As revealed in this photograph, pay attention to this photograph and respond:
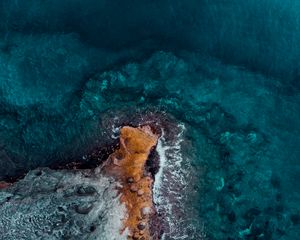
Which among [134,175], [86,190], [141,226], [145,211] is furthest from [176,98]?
[141,226]

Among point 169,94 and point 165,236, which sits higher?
point 169,94

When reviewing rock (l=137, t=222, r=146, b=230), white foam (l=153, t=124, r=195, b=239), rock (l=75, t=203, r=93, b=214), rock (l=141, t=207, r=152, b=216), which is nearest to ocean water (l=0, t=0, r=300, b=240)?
white foam (l=153, t=124, r=195, b=239)

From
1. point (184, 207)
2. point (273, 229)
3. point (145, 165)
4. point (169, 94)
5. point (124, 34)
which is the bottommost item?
point (273, 229)

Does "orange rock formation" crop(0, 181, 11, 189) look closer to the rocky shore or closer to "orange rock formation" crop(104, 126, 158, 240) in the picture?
the rocky shore

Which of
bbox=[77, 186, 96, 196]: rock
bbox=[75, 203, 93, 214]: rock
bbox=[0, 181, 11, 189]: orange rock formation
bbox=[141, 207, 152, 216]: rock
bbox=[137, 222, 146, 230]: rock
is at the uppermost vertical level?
bbox=[77, 186, 96, 196]: rock

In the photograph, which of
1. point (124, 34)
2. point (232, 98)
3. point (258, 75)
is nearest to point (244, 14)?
point (258, 75)

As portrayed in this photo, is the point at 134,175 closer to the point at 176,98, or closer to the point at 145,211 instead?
the point at 145,211

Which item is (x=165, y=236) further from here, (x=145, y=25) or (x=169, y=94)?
(x=145, y=25)
